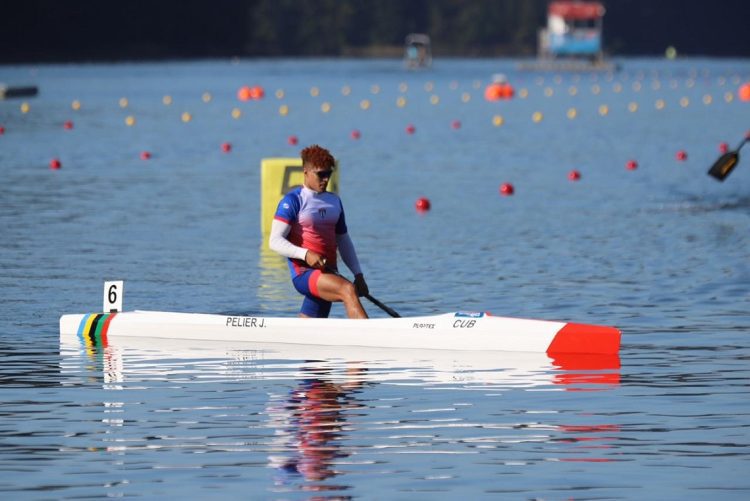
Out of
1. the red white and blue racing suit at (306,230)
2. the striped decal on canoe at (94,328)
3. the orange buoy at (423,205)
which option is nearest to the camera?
the red white and blue racing suit at (306,230)

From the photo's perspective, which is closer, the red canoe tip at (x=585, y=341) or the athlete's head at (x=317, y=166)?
the red canoe tip at (x=585, y=341)

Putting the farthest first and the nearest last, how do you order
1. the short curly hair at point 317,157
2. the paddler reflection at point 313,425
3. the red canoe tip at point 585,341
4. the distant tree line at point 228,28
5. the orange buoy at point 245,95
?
the distant tree line at point 228,28 < the orange buoy at point 245,95 < the short curly hair at point 317,157 < the red canoe tip at point 585,341 < the paddler reflection at point 313,425

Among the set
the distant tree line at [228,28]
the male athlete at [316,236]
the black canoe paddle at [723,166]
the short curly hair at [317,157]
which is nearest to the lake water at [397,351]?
the male athlete at [316,236]

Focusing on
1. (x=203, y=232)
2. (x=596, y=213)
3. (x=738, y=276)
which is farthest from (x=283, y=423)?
(x=596, y=213)

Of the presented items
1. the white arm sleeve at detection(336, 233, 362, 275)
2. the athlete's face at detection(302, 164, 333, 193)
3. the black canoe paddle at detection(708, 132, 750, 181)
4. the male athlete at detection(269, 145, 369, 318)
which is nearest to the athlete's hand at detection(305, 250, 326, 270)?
the male athlete at detection(269, 145, 369, 318)

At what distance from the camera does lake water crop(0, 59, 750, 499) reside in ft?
38.0

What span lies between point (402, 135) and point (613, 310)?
37.8 m

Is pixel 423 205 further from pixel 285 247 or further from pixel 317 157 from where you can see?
pixel 317 157

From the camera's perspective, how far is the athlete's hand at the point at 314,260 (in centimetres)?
Result: 1614

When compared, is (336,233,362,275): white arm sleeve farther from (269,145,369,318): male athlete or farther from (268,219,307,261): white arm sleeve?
(268,219,307,261): white arm sleeve

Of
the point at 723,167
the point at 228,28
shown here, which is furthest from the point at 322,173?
the point at 228,28

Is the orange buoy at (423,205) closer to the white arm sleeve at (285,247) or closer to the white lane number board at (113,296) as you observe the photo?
the white lane number board at (113,296)

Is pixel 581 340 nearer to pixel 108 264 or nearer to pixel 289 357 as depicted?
pixel 289 357

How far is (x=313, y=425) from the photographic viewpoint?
12.9m
